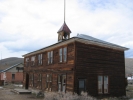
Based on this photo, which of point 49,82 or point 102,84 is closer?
point 102,84

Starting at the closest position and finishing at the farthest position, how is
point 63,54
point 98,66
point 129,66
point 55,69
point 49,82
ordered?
1. point 98,66
2. point 63,54
3. point 55,69
4. point 49,82
5. point 129,66

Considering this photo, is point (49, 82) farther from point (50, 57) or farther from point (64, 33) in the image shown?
point (64, 33)

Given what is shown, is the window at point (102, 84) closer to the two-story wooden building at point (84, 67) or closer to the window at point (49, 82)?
the two-story wooden building at point (84, 67)

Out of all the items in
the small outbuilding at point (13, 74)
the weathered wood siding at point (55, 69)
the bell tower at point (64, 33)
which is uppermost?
the bell tower at point (64, 33)

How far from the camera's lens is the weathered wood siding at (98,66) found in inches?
760

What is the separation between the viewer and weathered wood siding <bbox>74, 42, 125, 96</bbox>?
1930 cm

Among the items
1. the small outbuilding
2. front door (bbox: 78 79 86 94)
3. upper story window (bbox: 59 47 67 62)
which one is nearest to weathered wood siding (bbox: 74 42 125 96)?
front door (bbox: 78 79 86 94)

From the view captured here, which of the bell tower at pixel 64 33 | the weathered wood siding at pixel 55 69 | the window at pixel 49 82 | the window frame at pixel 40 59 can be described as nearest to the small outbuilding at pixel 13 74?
the weathered wood siding at pixel 55 69

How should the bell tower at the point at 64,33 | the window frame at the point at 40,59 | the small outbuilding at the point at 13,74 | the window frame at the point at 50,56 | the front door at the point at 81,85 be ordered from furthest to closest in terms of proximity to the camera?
the small outbuilding at the point at 13,74, the window frame at the point at 40,59, the bell tower at the point at 64,33, the window frame at the point at 50,56, the front door at the point at 81,85

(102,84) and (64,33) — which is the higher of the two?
(64,33)

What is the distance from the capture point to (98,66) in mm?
20750

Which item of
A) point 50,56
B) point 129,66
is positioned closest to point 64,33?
point 50,56

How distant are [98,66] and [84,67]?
7.03 ft

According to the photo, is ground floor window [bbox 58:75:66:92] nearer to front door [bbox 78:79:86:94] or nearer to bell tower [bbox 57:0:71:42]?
front door [bbox 78:79:86:94]
